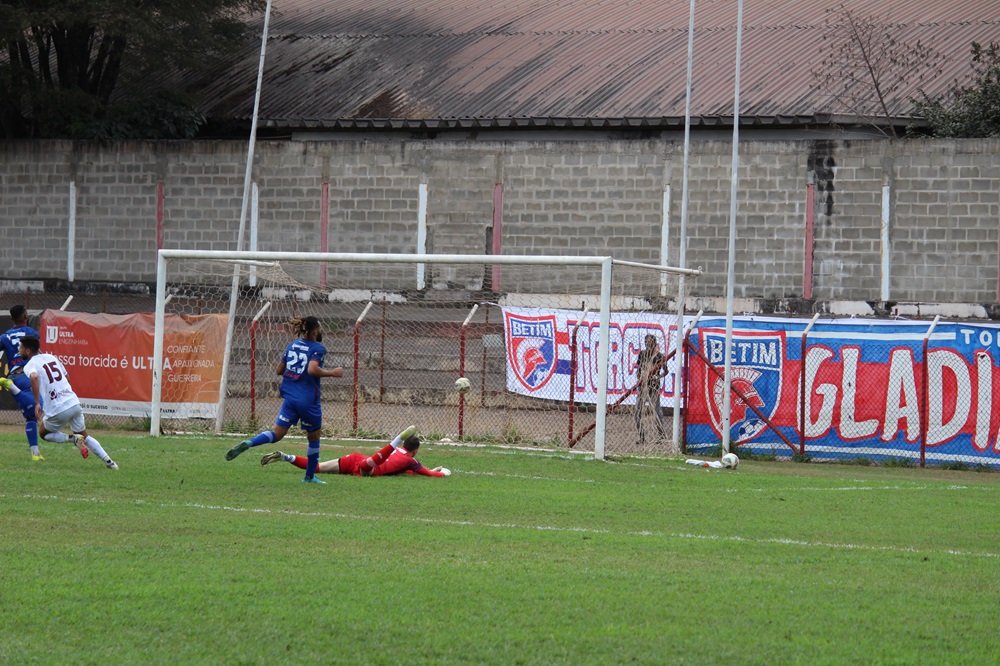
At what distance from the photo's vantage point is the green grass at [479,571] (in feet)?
22.0

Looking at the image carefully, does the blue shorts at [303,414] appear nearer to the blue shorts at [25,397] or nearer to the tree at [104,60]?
the blue shorts at [25,397]

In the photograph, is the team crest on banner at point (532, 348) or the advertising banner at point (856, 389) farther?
the team crest on banner at point (532, 348)

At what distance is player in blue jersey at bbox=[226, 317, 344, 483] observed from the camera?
43.3 feet

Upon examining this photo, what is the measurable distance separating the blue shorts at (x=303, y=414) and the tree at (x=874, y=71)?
18.4 meters

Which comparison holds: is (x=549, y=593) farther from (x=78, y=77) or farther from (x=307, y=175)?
(x=78, y=77)

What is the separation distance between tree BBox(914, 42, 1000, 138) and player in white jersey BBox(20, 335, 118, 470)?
19802mm

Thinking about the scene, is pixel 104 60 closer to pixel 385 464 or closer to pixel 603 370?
pixel 603 370

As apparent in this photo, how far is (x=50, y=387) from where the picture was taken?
45.9 feet

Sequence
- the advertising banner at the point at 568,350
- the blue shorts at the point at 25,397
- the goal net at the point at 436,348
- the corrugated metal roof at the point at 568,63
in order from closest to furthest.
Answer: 1. the blue shorts at the point at 25,397
2. the goal net at the point at 436,348
3. the advertising banner at the point at 568,350
4. the corrugated metal roof at the point at 568,63

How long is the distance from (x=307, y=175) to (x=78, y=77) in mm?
7862

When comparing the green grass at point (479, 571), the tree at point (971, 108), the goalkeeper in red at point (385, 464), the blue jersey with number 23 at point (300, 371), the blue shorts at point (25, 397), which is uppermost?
the tree at point (971, 108)

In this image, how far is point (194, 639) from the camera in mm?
6703

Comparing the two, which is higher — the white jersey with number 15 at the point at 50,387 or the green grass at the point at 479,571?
the white jersey with number 15 at the point at 50,387

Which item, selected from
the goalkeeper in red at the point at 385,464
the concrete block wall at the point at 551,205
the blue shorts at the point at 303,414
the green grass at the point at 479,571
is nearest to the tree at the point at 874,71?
the concrete block wall at the point at 551,205
